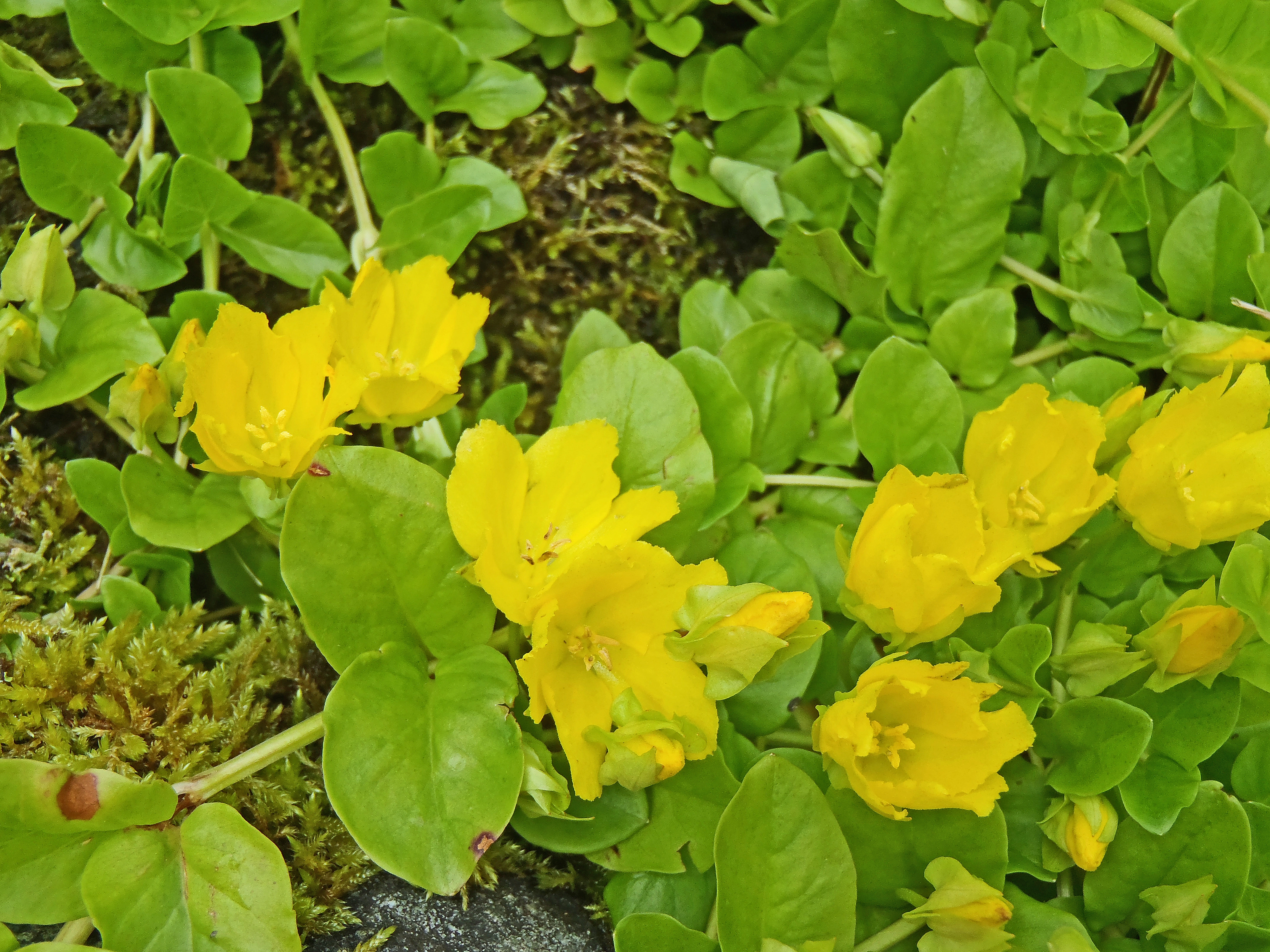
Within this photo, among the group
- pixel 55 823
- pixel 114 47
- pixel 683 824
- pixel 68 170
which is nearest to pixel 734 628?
pixel 683 824

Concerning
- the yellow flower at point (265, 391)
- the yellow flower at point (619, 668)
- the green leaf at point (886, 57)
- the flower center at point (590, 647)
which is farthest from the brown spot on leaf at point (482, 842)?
the green leaf at point (886, 57)

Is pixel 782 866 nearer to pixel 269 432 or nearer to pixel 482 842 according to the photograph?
pixel 482 842

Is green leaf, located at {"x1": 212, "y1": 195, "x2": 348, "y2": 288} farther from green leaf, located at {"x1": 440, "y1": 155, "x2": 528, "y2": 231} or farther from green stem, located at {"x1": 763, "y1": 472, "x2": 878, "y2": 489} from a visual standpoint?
green stem, located at {"x1": 763, "y1": 472, "x2": 878, "y2": 489}

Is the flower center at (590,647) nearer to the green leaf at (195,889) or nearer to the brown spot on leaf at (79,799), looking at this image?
the green leaf at (195,889)

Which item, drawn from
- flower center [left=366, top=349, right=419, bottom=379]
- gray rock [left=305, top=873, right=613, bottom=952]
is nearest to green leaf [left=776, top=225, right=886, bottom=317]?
flower center [left=366, top=349, right=419, bottom=379]

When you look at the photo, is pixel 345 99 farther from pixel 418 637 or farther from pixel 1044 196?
pixel 1044 196
